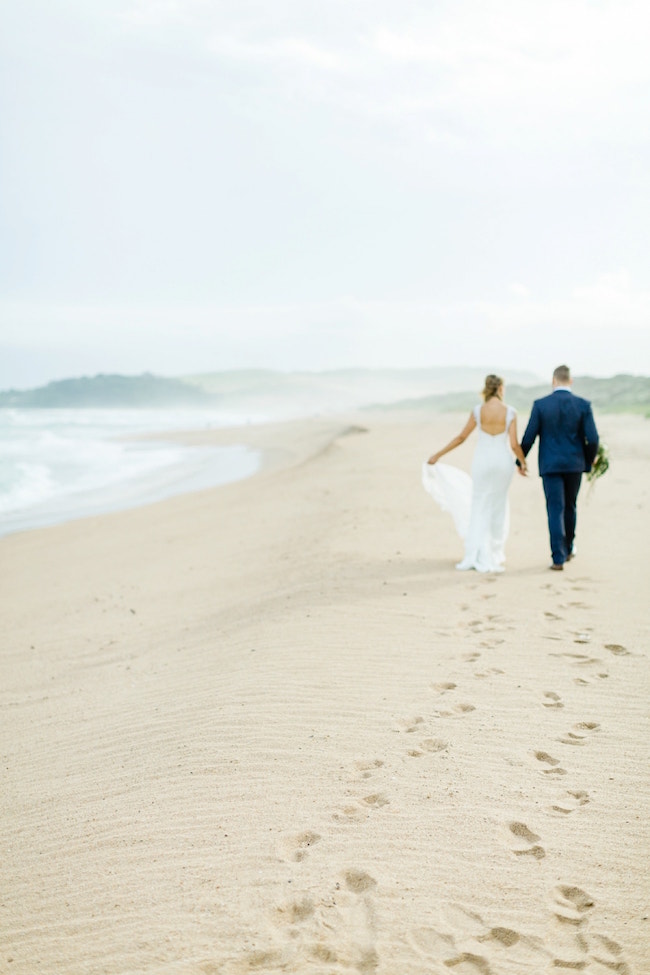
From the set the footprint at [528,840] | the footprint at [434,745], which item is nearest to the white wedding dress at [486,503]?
the footprint at [434,745]

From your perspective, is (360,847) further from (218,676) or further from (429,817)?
(218,676)

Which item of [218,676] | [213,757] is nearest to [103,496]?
[218,676]

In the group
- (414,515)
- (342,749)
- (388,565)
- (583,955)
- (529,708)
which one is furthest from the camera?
(414,515)

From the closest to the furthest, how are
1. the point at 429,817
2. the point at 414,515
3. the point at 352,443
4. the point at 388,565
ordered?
the point at 429,817 < the point at 388,565 < the point at 414,515 < the point at 352,443

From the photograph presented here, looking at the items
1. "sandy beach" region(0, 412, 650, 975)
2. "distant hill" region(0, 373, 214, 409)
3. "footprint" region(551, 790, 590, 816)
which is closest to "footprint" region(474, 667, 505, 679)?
"sandy beach" region(0, 412, 650, 975)

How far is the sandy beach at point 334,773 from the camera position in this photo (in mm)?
3092

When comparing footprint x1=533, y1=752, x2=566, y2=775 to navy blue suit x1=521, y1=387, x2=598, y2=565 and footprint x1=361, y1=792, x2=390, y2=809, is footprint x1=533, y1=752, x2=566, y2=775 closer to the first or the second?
footprint x1=361, y1=792, x2=390, y2=809

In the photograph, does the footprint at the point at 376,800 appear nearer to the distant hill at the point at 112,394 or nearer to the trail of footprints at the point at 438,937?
the trail of footprints at the point at 438,937

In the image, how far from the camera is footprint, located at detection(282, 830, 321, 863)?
11.6 feet

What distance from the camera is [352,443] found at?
28.7 metres

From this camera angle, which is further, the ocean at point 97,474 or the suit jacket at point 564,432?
the ocean at point 97,474

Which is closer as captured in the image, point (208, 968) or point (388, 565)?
point (208, 968)

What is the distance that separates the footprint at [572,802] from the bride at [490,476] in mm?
5242

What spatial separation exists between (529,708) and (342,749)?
1380 millimetres
